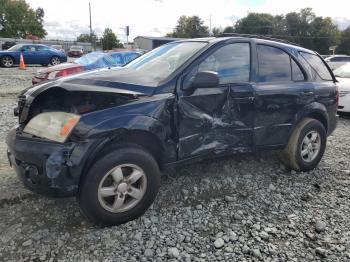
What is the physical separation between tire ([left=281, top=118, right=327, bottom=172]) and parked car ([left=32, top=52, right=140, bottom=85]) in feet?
16.6

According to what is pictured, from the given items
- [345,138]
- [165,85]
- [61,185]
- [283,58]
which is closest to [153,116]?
[165,85]

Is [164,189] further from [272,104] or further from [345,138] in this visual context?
[345,138]

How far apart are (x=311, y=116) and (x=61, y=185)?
345 cm

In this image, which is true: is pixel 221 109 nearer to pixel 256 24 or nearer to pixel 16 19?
pixel 256 24

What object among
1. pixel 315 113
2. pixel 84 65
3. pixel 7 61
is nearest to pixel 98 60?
pixel 84 65

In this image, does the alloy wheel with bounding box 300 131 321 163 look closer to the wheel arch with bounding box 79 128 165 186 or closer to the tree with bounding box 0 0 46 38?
the wheel arch with bounding box 79 128 165 186

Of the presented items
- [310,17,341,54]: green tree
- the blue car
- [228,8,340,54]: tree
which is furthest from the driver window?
[310,17,341,54]: green tree

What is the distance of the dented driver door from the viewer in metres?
3.41

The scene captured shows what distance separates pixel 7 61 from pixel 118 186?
1962cm

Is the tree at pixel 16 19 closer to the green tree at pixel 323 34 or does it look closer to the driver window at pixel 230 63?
the green tree at pixel 323 34

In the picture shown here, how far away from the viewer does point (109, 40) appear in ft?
243

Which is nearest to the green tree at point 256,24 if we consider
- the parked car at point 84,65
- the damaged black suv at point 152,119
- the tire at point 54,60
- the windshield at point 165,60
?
the tire at point 54,60

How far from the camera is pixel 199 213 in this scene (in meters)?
3.45

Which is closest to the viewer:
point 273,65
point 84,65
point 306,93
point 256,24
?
point 273,65
